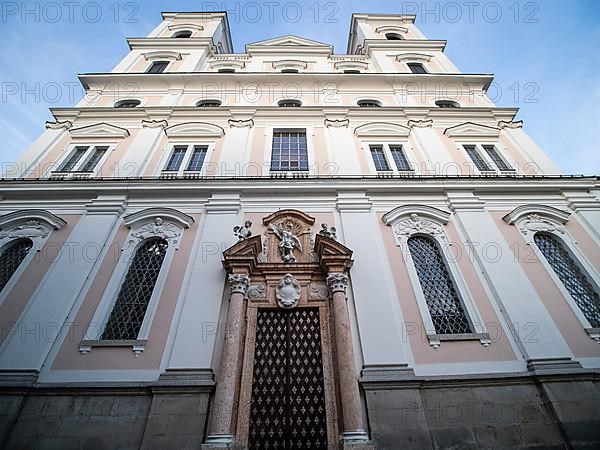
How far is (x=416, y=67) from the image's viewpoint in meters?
19.7

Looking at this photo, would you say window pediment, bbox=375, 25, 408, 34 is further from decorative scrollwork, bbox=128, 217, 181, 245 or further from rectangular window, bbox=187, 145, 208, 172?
decorative scrollwork, bbox=128, 217, 181, 245

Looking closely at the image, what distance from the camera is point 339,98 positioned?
16.3 m

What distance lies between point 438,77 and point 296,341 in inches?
645

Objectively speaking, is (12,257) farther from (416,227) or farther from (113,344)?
(416,227)

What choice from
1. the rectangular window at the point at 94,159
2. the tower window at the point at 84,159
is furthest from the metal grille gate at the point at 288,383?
the tower window at the point at 84,159

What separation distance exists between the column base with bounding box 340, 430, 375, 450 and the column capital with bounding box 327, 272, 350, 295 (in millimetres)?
2980

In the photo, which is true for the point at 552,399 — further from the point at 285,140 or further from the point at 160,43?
the point at 160,43

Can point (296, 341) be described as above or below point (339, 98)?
below

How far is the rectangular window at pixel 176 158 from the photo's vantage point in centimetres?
1198

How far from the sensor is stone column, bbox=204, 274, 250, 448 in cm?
582

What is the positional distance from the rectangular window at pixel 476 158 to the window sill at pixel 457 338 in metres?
7.20

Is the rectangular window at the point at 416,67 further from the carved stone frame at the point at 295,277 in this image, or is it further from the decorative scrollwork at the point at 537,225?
the carved stone frame at the point at 295,277

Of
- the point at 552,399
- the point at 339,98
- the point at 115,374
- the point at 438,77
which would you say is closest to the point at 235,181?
the point at 115,374

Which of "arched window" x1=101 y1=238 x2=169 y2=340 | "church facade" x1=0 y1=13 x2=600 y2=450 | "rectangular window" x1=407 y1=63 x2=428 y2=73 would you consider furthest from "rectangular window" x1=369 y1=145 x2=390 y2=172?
"rectangular window" x1=407 y1=63 x2=428 y2=73
